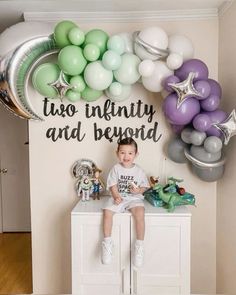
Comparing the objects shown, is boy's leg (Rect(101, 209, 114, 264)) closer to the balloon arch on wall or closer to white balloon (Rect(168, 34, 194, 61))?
the balloon arch on wall

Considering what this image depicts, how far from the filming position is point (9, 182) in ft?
13.3

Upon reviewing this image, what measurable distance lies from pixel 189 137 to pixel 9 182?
2636 mm

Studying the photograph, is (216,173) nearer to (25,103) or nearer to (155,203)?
(155,203)

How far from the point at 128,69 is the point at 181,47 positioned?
14.2 inches

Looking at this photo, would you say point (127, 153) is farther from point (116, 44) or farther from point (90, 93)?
point (116, 44)

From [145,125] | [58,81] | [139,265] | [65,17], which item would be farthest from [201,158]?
[65,17]

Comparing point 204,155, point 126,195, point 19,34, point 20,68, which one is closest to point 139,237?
point 126,195

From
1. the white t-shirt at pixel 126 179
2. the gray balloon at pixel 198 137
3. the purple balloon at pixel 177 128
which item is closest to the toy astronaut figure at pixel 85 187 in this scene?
the white t-shirt at pixel 126 179

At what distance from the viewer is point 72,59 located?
6.56 feet

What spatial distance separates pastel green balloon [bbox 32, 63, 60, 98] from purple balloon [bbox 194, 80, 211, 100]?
34.4 inches

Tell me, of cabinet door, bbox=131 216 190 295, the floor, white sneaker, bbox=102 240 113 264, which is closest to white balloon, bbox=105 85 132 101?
cabinet door, bbox=131 216 190 295

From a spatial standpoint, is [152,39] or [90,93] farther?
[90,93]

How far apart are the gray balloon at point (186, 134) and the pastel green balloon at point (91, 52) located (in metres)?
0.72

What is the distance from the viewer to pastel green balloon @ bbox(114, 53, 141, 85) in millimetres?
2053
